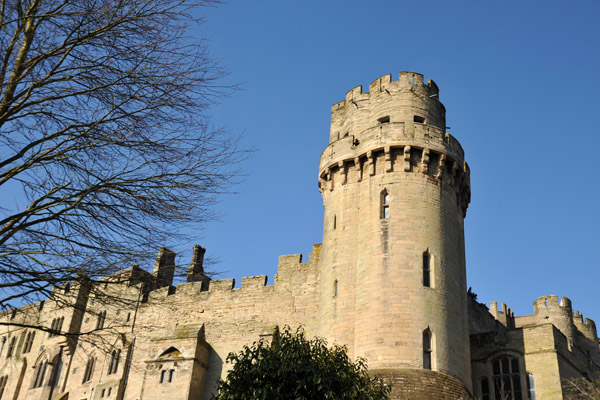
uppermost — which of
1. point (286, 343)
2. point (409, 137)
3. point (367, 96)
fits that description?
point (367, 96)

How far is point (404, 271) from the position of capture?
911 inches

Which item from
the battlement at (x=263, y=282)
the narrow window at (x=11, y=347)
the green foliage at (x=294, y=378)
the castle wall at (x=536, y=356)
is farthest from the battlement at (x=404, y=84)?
the narrow window at (x=11, y=347)

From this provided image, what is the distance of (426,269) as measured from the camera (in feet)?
77.3

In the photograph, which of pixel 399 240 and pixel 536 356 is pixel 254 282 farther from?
pixel 536 356

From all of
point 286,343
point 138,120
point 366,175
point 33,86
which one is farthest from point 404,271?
point 33,86

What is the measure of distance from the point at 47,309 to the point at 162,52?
31.7 metres

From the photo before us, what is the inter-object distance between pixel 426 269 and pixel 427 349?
2.96 metres

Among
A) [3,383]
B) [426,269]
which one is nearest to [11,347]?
[3,383]

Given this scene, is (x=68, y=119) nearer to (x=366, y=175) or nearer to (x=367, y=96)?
(x=366, y=175)

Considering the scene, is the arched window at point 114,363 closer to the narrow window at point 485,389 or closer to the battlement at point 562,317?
the narrow window at point 485,389

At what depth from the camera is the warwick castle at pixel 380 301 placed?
73.5 feet

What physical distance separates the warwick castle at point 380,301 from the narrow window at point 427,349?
6cm

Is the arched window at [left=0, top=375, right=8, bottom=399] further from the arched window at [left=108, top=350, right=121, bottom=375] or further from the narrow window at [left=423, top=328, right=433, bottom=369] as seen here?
the narrow window at [left=423, top=328, right=433, bottom=369]

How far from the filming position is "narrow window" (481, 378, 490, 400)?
82.8 ft
